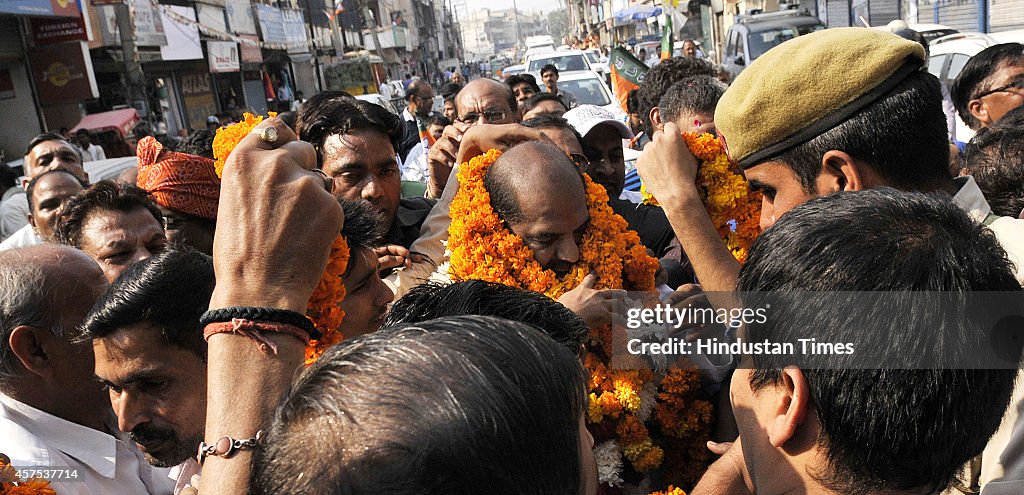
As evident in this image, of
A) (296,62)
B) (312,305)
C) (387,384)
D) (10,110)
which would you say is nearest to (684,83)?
(312,305)

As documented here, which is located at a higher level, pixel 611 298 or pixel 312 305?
pixel 312 305

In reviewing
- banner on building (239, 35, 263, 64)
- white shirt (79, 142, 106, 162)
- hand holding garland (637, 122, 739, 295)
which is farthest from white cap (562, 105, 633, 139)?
banner on building (239, 35, 263, 64)

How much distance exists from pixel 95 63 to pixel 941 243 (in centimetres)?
2195

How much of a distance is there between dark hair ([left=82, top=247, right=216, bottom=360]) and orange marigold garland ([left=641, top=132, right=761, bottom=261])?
1.67 metres

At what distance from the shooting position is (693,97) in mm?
4098

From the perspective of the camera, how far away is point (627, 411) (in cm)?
234

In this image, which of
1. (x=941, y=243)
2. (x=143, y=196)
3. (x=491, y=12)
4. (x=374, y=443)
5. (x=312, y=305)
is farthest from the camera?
(x=491, y=12)

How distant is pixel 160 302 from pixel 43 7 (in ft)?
49.6

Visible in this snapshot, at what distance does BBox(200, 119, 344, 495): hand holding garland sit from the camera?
1265mm

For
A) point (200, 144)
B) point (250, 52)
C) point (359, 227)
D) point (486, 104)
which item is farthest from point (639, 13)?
point (359, 227)

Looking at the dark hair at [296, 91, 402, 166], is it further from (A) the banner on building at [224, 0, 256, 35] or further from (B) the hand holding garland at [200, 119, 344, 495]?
(A) the banner on building at [224, 0, 256, 35]

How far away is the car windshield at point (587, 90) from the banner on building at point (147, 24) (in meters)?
12.4

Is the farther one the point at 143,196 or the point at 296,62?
the point at 296,62

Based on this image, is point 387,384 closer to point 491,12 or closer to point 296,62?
point 296,62
